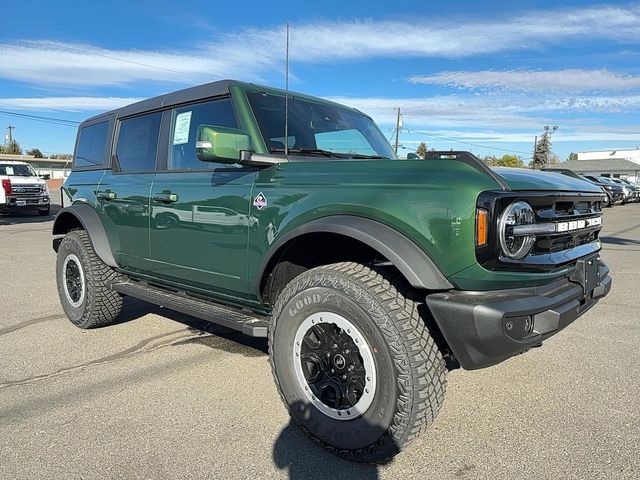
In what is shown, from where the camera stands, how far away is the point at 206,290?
3701 millimetres

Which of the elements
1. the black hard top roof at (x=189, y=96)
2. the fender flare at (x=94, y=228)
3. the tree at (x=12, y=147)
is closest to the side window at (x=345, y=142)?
the black hard top roof at (x=189, y=96)

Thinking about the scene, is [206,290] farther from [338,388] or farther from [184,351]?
[338,388]

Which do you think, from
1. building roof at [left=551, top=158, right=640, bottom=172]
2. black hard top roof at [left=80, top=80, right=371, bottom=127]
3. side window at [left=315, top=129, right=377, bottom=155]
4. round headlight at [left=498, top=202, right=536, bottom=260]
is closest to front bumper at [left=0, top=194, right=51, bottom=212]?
black hard top roof at [left=80, top=80, right=371, bottom=127]

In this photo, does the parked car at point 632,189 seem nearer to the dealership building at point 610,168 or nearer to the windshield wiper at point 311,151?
the dealership building at point 610,168

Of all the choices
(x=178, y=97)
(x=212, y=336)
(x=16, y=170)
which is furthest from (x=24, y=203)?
(x=178, y=97)

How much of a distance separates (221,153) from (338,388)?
4.79ft

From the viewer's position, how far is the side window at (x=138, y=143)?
427 cm

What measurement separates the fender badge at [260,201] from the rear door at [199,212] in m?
0.07

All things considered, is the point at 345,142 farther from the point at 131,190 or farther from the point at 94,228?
the point at 94,228

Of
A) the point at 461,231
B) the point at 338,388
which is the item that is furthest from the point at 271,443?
the point at 461,231

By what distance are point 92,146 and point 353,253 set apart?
11.2ft

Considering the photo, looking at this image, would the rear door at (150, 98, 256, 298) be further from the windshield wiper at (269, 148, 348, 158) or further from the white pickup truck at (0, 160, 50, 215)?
the white pickup truck at (0, 160, 50, 215)

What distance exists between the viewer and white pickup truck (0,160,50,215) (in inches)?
674

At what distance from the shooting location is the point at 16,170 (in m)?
18.3
